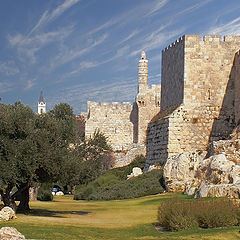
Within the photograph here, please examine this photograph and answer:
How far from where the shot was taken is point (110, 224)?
1430 centimetres

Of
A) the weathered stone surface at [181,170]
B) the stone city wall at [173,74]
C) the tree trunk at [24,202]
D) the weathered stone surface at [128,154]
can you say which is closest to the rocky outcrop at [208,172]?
the weathered stone surface at [181,170]

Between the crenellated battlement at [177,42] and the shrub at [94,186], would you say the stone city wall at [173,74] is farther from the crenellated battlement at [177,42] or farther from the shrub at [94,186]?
the shrub at [94,186]

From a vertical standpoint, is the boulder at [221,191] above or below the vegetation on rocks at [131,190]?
above

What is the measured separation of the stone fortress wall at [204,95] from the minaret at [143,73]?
2566 centimetres

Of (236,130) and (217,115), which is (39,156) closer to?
(236,130)

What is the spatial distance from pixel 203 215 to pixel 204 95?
14.8m

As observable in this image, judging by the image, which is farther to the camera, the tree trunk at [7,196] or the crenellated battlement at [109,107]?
the crenellated battlement at [109,107]

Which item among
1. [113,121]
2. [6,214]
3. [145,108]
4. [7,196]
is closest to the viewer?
[6,214]

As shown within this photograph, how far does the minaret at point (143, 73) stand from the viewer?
5347 cm

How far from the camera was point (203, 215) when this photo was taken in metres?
12.3

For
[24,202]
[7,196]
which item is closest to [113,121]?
[24,202]

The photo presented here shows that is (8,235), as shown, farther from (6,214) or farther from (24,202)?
(24,202)

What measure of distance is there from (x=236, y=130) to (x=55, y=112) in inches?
369

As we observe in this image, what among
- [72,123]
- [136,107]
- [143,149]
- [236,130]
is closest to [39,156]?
[72,123]
